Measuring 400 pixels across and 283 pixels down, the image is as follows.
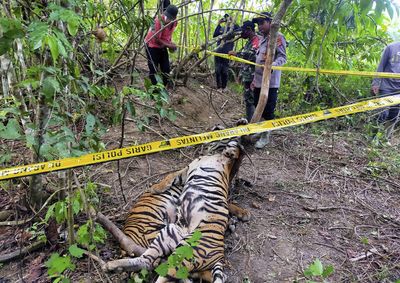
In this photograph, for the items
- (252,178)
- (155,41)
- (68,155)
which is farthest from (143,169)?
(155,41)

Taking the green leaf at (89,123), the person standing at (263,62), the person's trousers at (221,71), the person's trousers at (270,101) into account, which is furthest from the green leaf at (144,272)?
the person's trousers at (221,71)

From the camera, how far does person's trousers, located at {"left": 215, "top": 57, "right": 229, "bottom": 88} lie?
7750mm

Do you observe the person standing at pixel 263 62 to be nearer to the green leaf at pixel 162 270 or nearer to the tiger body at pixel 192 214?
the tiger body at pixel 192 214

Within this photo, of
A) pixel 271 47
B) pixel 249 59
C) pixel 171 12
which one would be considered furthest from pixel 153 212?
pixel 249 59

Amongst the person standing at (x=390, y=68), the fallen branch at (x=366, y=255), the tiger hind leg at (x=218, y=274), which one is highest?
the person standing at (x=390, y=68)

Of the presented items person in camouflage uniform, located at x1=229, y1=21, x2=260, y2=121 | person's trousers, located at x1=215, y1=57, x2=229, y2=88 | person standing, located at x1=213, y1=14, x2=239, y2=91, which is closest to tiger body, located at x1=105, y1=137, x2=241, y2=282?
person in camouflage uniform, located at x1=229, y1=21, x2=260, y2=121

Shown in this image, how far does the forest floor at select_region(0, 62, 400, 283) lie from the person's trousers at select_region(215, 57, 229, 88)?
8.20ft

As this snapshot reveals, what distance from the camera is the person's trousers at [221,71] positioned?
25.4 feet

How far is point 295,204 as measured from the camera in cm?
374

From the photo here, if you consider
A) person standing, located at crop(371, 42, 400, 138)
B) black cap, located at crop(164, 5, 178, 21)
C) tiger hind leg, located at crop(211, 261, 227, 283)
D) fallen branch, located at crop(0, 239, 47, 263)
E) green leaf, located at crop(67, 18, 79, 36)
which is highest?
green leaf, located at crop(67, 18, 79, 36)

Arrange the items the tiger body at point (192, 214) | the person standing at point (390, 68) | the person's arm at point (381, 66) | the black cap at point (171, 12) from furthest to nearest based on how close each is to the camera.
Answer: the person's arm at point (381, 66), the person standing at point (390, 68), the black cap at point (171, 12), the tiger body at point (192, 214)

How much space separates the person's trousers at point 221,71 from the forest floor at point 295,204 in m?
2.50

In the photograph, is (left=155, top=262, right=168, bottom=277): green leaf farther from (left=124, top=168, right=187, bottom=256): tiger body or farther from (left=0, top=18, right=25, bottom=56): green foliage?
(left=0, top=18, right=25, bottom=56): green foliage

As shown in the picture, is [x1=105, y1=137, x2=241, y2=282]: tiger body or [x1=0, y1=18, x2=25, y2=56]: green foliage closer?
[x1=0, y1=18, x2=25, y2=56]: green foliage
